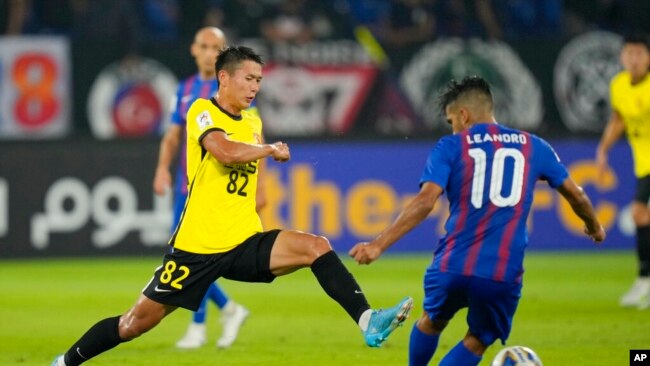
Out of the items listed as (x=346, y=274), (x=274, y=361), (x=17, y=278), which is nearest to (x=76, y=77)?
(x=17, y=278)

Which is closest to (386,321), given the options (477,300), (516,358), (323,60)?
(477,300)

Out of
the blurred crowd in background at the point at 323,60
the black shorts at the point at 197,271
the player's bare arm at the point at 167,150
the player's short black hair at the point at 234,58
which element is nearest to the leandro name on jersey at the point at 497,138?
the black shorts at the point at 197,271

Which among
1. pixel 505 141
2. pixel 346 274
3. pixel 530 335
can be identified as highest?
pixel 505 141

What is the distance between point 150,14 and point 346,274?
12.0m

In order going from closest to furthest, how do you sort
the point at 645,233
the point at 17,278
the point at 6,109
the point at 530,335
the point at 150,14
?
1. the point at 530,335
2. the point at 645,233
3. the point at 17,278
4. the point at 6,109
5. the point at 150,14

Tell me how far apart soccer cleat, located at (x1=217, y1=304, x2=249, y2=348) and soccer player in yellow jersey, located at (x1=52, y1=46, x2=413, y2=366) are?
2233mm

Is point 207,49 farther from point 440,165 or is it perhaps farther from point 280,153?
point 440,165

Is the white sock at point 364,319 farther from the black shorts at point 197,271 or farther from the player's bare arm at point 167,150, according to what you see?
the player's bare arm at point 167,150

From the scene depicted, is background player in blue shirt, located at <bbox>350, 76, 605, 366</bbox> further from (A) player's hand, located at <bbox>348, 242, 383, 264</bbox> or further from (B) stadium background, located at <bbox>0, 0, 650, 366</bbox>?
(B) stadium background, located at <bbox>0, 0, 650, 366</bbox>

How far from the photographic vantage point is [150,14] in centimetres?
1867

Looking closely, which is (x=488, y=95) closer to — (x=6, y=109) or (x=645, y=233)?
(x=645, y=233)

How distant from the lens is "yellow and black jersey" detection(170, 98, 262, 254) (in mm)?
7414

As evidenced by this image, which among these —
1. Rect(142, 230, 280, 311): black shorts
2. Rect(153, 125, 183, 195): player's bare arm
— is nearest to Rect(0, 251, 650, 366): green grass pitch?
Rect(153, 125, 183, 195): player's bare arm

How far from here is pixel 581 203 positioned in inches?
275
